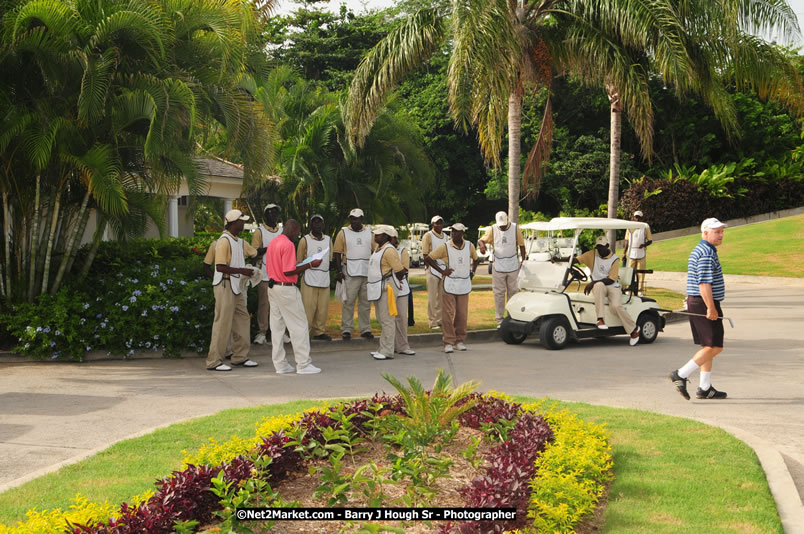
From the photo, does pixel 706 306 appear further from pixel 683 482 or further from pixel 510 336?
pixel 510 336

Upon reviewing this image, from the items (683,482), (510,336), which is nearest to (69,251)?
(510,336)

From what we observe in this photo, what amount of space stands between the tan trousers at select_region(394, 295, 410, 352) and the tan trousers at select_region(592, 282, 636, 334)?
3.01 m

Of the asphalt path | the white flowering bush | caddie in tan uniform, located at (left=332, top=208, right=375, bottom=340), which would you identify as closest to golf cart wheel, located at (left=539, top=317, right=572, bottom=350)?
the asphalt path

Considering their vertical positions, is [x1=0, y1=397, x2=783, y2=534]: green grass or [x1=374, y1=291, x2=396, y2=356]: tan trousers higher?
[x1=374, y1=291, x2=396, y2=356]: tan trousers

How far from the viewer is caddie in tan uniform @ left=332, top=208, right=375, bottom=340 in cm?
1273

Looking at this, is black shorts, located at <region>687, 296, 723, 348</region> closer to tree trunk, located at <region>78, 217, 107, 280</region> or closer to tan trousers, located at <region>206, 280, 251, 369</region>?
tan trousers, located at <region>206, 280, 251, 369</region>

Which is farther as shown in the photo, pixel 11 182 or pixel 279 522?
pixel 11 182

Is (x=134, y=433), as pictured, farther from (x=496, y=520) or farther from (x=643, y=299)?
(x=643, y=299)

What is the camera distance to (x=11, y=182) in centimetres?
1150

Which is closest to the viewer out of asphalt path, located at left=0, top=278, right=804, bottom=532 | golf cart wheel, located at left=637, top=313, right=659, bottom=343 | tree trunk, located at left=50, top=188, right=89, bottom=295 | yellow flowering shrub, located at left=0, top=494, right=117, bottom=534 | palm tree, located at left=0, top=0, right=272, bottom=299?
yellow flowering shrub, located at left=0, top=494, right=117, bottom=534

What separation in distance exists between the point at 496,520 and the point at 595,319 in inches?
348

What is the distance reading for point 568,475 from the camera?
4.93 m

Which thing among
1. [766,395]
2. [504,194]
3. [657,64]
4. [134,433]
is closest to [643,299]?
[766,395]

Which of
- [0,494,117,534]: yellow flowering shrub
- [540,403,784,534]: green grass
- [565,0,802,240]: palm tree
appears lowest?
[540,403,784,534]: green grass
